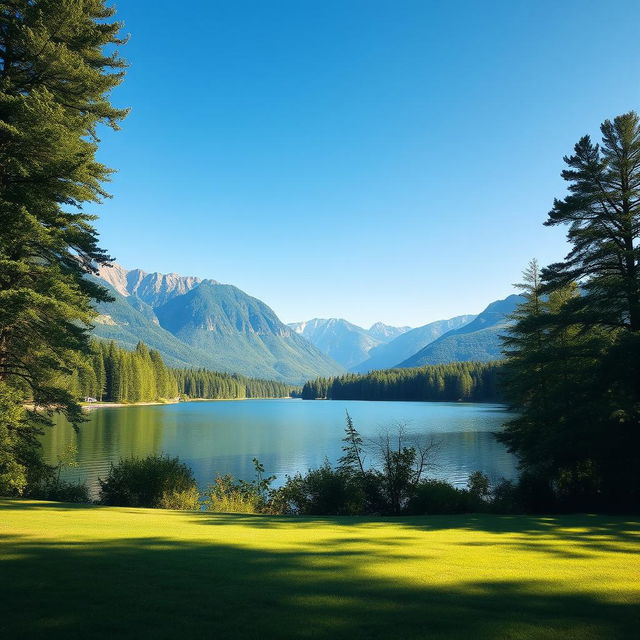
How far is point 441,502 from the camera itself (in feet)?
65.0

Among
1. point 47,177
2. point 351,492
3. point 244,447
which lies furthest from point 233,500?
point 244,447

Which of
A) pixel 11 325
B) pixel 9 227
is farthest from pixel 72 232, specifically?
pixel 11 325

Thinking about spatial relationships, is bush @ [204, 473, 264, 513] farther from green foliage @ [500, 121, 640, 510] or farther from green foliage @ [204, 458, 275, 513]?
green foliage @ [500, 121, 640, 510]

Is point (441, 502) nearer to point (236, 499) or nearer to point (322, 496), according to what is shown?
point (322, 496)

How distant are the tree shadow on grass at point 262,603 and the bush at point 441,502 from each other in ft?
45.0

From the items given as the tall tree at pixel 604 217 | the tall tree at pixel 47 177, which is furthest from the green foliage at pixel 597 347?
the tall tree at pixel 47 177

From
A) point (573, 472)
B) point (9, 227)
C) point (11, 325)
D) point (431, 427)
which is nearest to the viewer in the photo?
point (9, 227)

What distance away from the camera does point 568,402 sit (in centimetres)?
2084

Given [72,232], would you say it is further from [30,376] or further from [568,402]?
[568,402]

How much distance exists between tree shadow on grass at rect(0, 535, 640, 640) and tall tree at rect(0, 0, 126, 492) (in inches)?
434

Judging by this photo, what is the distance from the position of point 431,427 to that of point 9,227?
62025 mm

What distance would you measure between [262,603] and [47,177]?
15.3 meters

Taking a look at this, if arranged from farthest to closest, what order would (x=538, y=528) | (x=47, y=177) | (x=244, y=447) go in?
(x=244, y=447), (x=47, y=177), (x=538, y=528)

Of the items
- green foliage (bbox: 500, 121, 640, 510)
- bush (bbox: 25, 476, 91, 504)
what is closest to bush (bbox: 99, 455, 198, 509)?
bush (bbox: 25, 476, 91, 504)
